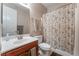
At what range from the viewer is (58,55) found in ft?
4.69

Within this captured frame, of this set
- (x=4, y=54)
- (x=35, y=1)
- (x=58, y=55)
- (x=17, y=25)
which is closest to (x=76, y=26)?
(x=58, y=55)

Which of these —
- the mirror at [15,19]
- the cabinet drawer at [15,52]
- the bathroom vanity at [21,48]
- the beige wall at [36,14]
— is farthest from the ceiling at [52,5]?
the cabinet drawer at [15,52]

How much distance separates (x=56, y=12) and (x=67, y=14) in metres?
0.18

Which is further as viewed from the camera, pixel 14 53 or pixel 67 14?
Answer: pixel 67 14

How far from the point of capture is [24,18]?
1.68 m

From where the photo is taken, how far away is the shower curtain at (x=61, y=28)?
1.44 m

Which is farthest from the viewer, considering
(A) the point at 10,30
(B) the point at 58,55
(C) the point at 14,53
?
(A) the point at 10,30

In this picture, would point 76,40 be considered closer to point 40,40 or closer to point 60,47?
point 60,47

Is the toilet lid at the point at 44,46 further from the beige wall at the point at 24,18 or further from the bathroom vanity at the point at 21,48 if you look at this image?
the beige wall at the point at 24,18

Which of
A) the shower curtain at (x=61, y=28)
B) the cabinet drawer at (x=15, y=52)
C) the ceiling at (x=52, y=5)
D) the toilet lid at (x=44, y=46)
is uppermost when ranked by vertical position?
the ceiling at (x=52, y=5)

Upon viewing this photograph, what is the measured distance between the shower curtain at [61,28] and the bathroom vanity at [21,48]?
0.27m

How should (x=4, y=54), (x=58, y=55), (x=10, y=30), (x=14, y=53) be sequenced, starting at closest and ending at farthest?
(x=4, y=54) < (x=14, y=53) < (x=58, y=55) < (x=10, y=30)

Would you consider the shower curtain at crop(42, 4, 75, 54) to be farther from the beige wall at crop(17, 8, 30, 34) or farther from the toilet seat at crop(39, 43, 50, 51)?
the beige wall at crop(17, 8, 30, 34)

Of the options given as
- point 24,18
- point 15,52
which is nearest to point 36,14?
point 24,18
